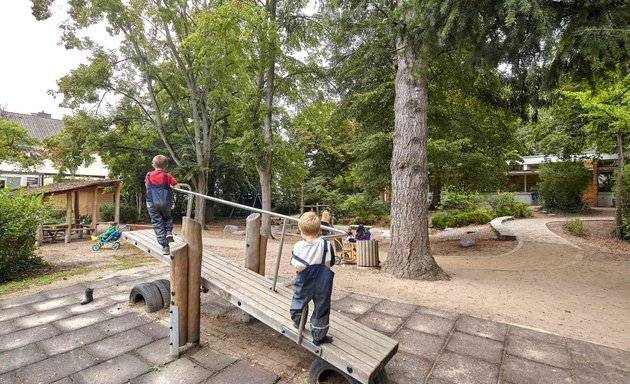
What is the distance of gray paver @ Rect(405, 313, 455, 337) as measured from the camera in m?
3.66

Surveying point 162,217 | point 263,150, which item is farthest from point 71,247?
point 162,217

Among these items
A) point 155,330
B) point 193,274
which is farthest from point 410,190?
point 155,330

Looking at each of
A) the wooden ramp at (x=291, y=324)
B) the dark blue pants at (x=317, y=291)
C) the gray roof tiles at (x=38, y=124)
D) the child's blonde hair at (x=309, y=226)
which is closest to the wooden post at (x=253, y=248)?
the wooden ramp at (x=291, y=324)

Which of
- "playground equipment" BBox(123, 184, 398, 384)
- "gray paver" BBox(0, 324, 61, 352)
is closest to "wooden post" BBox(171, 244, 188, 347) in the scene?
"playground equipment" BBox(123, 184, 398, 384)

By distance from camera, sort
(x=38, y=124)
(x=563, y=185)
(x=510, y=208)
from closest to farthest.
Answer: (x=563, y=185), (x=510, y=208), (x=38, y=124)

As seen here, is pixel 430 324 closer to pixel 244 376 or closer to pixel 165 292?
pixel 244 376

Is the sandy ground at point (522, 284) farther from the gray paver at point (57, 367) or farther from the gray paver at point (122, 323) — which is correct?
the gray paver at point (57, 367)

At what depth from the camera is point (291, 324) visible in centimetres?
262

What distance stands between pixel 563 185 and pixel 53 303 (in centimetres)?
2328

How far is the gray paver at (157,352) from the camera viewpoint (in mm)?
2879

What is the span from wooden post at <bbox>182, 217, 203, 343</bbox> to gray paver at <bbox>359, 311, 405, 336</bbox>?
76.4 inches

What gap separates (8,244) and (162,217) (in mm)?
4828

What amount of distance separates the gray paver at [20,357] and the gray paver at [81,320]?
438 mm

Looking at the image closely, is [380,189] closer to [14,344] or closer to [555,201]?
[14,344]
